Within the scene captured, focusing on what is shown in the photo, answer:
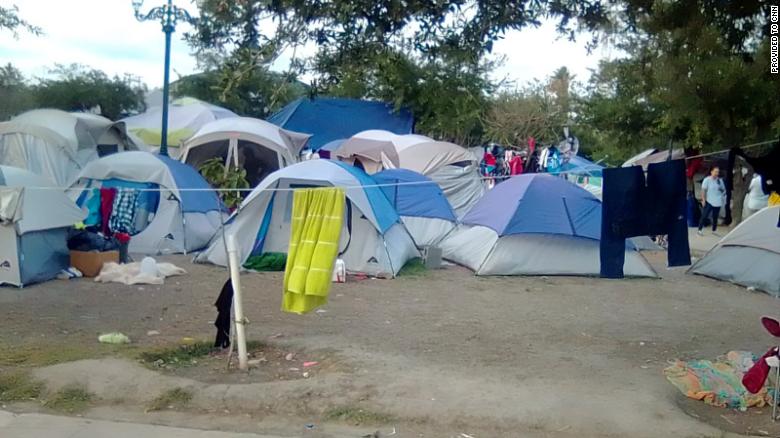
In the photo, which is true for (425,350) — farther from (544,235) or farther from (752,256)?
(752,256)

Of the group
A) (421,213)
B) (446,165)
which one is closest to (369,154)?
(446,165)

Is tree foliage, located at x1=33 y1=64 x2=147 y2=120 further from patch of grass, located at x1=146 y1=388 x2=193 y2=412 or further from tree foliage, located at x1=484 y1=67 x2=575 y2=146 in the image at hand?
patch of grass, located at x1=146 y1=388 x2=193 y2=412

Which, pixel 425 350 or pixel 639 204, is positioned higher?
pixel 639 204

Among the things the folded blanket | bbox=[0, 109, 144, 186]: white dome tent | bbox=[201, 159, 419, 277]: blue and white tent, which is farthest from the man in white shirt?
bbox=[0, 109, 144, 186]: white dome tent

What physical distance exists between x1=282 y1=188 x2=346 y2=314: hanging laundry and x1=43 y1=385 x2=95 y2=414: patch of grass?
2.20 m

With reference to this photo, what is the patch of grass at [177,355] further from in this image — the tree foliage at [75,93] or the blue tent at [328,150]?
the tree foliage at [75,93]

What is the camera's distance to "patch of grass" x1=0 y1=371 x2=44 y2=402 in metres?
7.12

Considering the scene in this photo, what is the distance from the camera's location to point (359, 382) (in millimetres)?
7348

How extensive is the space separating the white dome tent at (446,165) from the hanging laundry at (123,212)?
29.6ft

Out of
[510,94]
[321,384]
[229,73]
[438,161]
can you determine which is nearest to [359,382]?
[321,384]

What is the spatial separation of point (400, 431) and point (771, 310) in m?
7.38

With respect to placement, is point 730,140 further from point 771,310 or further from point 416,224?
point 416,224

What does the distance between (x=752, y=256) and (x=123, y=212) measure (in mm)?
10609

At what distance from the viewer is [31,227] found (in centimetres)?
1198
